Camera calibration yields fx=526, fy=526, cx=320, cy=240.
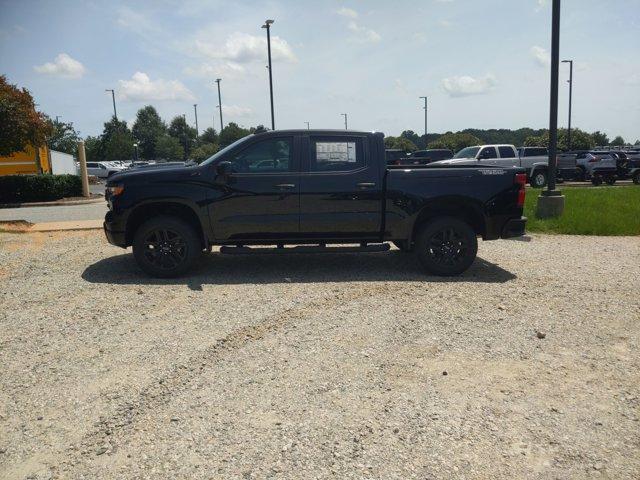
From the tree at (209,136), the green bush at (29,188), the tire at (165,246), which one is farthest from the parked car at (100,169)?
the tree at (209,136)

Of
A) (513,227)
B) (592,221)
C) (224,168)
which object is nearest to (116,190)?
(224,168)

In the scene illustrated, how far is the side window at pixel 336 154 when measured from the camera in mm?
7082

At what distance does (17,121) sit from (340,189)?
16.2 m

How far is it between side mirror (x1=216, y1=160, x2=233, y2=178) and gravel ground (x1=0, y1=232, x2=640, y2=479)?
1.40 meters

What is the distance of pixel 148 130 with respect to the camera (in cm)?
10006

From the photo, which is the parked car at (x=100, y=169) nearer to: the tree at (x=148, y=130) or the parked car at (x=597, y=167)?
the parked car at (x=597, y=167)

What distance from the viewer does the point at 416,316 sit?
5457 mm

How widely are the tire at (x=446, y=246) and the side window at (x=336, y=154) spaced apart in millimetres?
1309

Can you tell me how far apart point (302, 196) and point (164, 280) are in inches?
84.2

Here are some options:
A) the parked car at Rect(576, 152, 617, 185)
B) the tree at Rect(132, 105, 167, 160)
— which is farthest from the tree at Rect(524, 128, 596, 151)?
the tree at Rect(132, 105, 167, 160)

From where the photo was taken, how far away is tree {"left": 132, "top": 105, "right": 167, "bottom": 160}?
92.1 m

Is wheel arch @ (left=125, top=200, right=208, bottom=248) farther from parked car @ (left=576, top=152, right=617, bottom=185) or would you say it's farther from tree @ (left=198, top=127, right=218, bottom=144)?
tree @ (left=198, top=127, right=218, bottom=144)

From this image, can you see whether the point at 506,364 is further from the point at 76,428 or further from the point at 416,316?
the point at 76,428

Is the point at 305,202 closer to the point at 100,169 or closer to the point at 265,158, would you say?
the point at 265,158
